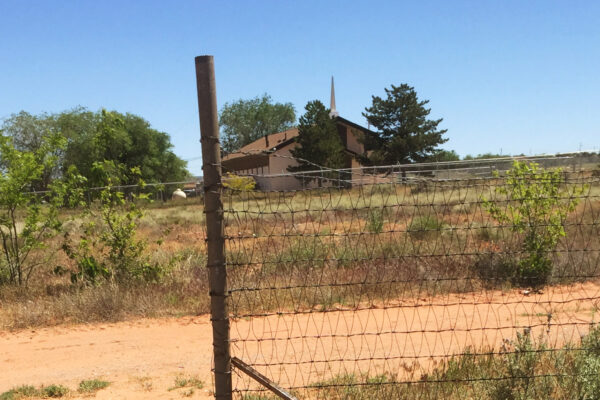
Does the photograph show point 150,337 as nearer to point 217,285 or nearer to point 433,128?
point 217,285

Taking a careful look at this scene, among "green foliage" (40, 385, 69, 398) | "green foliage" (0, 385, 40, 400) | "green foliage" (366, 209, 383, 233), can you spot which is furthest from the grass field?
"green foliage" (0, 385, 40, 400)

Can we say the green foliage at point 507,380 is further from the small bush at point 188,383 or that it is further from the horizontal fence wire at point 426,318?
the small bush at point 188,383

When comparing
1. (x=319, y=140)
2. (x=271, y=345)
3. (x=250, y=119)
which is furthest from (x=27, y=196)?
(x=250, y=119)

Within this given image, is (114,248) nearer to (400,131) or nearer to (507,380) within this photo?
(507,380)

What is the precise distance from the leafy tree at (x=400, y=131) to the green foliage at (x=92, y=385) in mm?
38423

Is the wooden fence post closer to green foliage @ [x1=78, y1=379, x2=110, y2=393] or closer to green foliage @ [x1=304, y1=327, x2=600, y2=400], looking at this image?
green foliage @ [x1=304, y1=327, x2=600, y2=400]

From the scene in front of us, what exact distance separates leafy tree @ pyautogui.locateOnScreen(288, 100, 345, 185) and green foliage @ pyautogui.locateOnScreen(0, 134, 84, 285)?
93.7 feet

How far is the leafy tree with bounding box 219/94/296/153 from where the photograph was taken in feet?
254

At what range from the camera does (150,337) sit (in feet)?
23.9

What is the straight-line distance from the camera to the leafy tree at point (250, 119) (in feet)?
254

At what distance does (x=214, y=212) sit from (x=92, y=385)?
9.92 ft

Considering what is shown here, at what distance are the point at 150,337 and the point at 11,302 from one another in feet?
10.4

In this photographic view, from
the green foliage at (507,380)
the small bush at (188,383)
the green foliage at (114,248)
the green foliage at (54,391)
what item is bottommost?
the small bush at (188,383)

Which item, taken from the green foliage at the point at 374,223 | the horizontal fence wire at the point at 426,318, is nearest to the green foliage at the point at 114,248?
the horizontal fence wire at the point at 426,318
